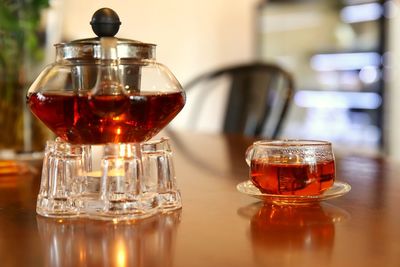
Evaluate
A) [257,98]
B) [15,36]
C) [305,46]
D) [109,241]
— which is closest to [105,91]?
[109,241]

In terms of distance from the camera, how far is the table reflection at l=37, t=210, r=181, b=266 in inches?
19.0

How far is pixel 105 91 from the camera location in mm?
619

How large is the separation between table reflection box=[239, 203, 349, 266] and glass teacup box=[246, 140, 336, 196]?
3cm

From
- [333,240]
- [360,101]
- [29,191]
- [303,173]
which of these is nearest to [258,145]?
[303,173]

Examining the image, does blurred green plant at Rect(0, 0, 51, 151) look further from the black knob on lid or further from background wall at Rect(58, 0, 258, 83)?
background wall at Rect(58, 0, 258, 83)

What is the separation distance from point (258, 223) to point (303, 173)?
0.38ft

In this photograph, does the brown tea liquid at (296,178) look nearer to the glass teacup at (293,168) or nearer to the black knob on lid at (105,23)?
the glass teacup at (293,168)

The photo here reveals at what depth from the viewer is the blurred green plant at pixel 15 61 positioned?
1188mm

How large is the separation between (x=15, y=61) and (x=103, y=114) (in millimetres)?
645

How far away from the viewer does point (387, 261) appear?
47cm

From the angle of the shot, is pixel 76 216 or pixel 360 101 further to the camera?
pixel 360 101

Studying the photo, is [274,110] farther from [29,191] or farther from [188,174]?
[29,191]

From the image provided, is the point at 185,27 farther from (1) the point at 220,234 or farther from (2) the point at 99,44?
(1) the point at 220,234

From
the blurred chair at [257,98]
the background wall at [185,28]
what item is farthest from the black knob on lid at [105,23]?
the background wall at [185,28]
